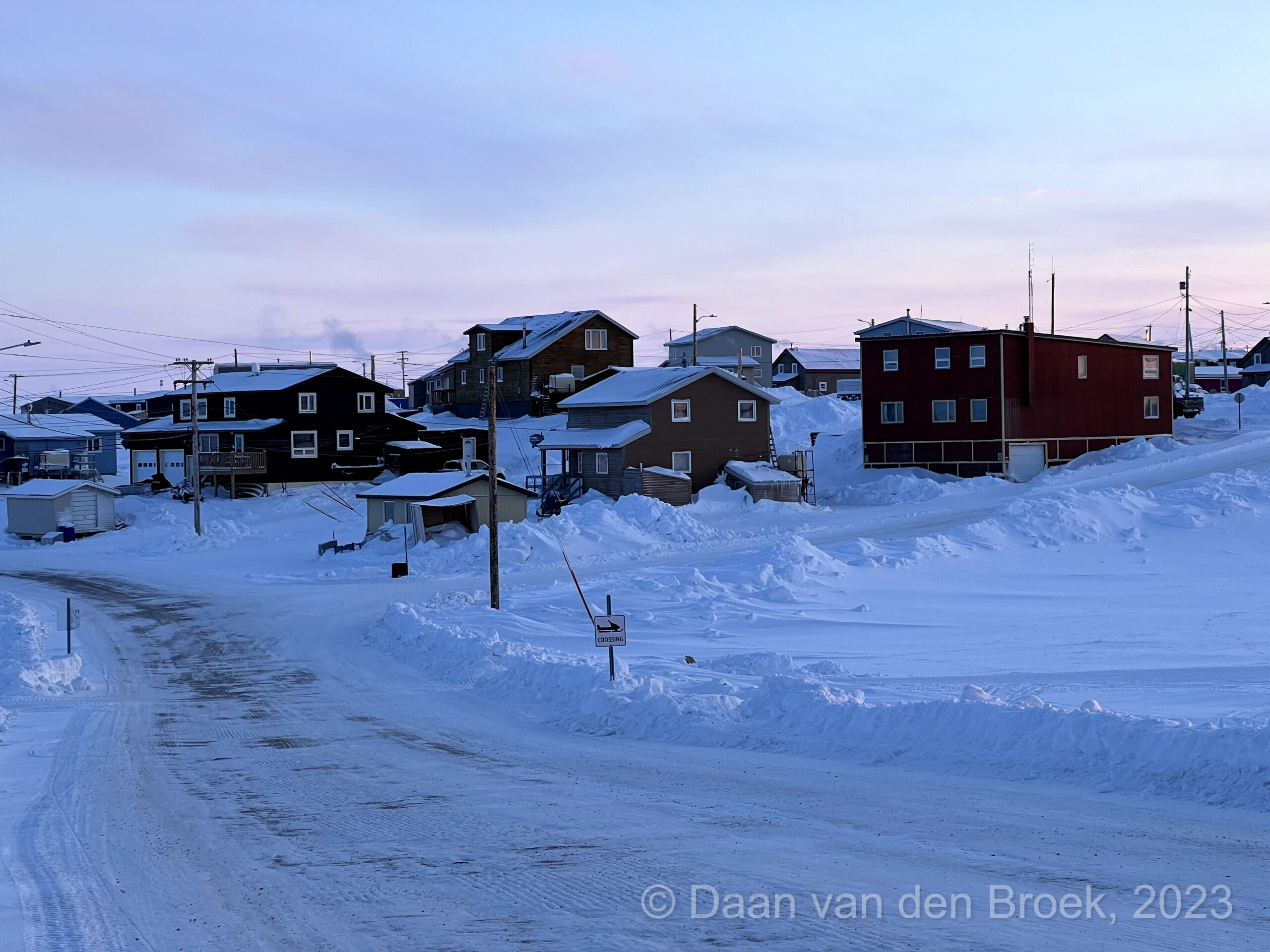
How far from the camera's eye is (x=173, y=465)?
245ft

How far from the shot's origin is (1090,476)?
54.1m

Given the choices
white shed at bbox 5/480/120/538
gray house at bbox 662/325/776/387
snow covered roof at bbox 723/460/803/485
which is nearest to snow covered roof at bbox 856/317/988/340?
gray house at bbox 662/325/776/387

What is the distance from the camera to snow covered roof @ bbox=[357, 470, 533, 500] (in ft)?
153

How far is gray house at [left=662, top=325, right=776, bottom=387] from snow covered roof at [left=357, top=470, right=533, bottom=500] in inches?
2251

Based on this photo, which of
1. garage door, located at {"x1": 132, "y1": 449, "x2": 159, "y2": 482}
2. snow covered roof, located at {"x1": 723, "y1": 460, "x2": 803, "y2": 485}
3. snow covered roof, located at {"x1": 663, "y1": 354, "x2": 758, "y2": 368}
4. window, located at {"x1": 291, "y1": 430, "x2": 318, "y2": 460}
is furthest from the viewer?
snow covered roof, located at {"x1": 663, "y1": 354, "x2": 758, "y2": 368}

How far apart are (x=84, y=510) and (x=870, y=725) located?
5609 cm

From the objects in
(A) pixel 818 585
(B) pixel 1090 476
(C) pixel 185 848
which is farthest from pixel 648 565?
(C) pixel 185 848

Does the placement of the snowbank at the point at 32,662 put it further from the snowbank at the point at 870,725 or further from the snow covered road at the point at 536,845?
the snowbank at the point at 870,725

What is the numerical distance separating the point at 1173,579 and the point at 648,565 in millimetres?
16234

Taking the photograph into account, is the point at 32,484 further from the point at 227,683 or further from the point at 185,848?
the point at 185,848

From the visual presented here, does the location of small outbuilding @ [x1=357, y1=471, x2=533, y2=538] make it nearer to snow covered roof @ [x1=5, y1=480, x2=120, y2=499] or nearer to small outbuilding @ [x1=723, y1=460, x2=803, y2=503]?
small outbuilding @ [x1=723, y1=460, x2=803, y2=503]

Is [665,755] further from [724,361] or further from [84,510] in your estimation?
[724,361]

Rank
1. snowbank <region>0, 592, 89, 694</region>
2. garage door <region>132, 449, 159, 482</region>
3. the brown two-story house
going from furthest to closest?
1. the brown two-story house
2. garage door <region>132, 449, 159, 482</region>
3. snowbank <region>0, 592, 89, 694</region>

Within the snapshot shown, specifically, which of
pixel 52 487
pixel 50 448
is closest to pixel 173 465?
pixel 52 487
